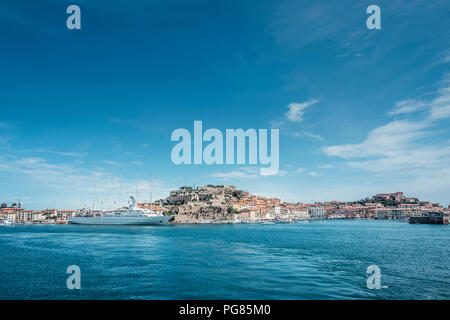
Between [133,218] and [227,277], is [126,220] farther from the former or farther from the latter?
[227,277]

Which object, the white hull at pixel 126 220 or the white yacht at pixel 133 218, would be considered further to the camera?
the white yacht at pixel 133 218

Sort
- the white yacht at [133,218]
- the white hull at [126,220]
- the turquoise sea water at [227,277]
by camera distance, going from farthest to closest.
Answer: the white yacht at [133,218], the white hull at [126,220], the turquoise sea water at [227,277]

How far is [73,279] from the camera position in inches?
690

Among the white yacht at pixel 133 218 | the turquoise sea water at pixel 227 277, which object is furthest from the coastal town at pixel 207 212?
the turquoise sea water at pixel 227 277

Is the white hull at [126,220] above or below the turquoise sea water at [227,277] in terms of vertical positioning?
below

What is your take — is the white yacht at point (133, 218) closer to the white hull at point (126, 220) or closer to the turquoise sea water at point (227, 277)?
the white hull at point (126, 220)

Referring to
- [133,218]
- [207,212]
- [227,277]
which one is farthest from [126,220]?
[227,277]

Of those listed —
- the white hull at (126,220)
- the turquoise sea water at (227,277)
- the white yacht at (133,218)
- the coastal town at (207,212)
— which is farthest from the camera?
the coastal town at (207,212)

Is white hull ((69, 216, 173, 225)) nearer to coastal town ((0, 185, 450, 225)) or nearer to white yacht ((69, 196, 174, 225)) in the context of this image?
white yacht ((69, 196, 174, 225))

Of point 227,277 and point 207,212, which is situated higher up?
point 227,277

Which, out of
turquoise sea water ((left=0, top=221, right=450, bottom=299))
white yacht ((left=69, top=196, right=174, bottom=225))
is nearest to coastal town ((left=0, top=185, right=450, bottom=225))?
white yacht ((left=69, top=196, right=174, bottom=225))

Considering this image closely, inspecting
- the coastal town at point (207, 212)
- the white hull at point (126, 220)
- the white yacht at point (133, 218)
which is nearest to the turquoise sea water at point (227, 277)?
the white hull at point (126, 220)

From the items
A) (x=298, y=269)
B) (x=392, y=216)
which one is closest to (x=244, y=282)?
(x=298, y=269)

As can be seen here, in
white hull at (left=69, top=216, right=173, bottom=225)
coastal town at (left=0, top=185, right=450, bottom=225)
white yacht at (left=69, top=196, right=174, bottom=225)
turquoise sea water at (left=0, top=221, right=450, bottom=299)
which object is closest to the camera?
turquoise sea water at (left=0, top=221, right=450, bottom=299)
